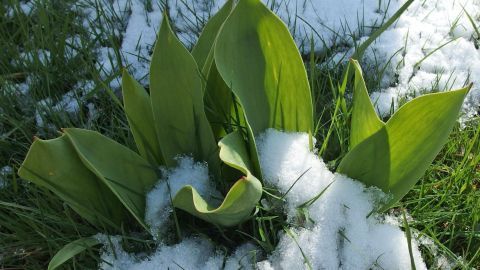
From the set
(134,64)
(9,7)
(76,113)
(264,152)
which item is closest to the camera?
(264,152)

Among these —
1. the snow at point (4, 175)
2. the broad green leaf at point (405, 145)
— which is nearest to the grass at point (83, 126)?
the snow at point (4, 175)

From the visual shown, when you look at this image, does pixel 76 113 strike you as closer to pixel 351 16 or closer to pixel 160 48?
pixel 160 48

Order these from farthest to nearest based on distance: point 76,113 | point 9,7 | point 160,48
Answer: point 9,7 → point 76,113 → point 160,48

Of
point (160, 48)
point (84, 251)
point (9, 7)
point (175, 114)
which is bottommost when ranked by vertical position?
point (84, 251)

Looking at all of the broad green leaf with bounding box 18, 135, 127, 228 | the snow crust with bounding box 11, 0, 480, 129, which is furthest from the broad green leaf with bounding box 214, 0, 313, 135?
the snow crust with bounding box 11, 0, 480, 129

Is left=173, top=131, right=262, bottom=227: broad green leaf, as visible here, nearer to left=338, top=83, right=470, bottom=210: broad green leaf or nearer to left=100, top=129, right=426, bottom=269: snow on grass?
left=100, top=129, right=426, bottom=269: snow on grass

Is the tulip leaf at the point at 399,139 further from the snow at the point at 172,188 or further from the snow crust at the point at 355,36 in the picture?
the snow crust at the point at 355,36

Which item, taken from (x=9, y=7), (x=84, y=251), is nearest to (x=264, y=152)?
(x=84, y=251)
